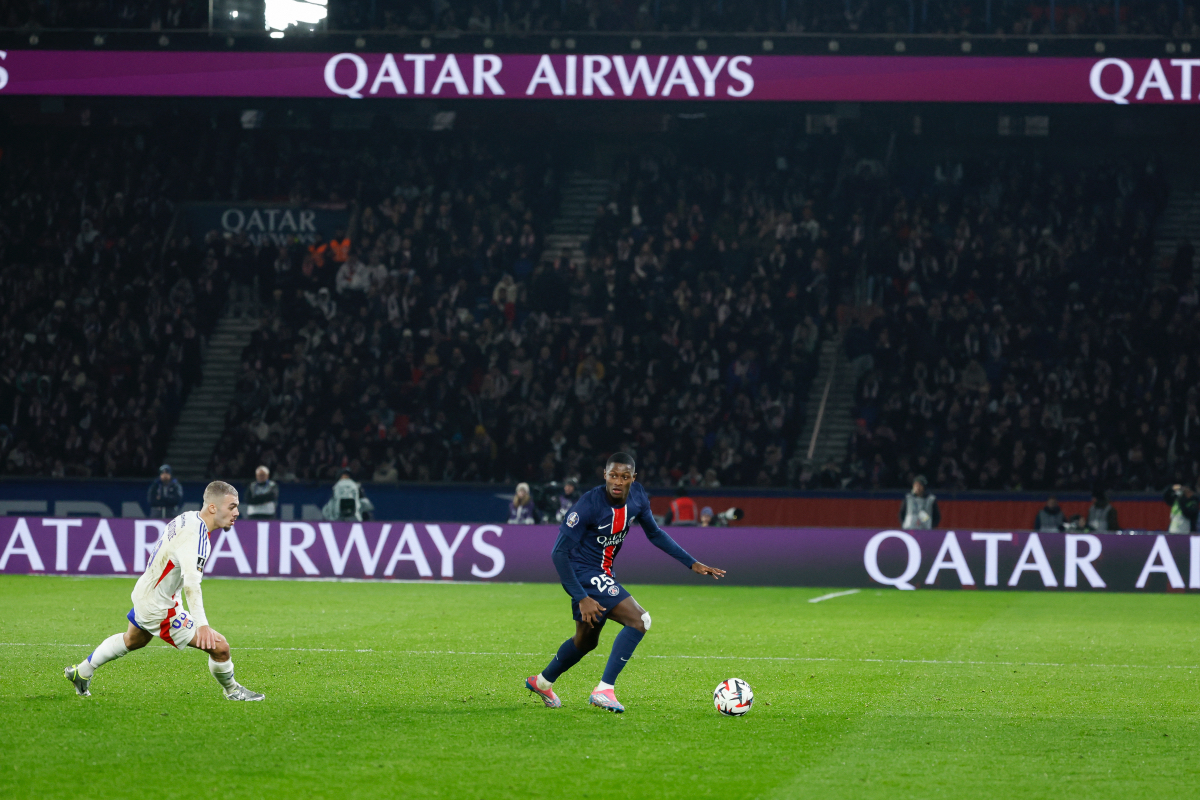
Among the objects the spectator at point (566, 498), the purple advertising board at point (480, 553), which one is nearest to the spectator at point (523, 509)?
the spectator at point (566, 498)

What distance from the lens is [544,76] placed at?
26703 millimetres

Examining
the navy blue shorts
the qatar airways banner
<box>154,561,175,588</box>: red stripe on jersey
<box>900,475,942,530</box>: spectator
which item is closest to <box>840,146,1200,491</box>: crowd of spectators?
<box>900,475,942,530</box>: spectator

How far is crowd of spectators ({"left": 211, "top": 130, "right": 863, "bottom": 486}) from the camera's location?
27.5 meters

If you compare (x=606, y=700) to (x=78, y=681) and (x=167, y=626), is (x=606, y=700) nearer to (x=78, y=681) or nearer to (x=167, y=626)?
(x=167, y=626)

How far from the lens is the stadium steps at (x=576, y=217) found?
1262 inches

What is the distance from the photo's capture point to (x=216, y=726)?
906 centimetres

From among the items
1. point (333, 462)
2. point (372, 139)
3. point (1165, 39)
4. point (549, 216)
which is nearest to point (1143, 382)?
point (1165, 39)

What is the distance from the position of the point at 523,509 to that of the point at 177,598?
13.6 m

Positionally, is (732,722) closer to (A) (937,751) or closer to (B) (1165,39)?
(A) (937,751)

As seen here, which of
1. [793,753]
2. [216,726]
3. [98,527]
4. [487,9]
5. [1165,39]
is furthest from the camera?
[487,9]

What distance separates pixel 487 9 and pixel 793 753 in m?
25.6

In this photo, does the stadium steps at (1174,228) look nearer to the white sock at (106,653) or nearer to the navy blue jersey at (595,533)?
the navy blue jersey at (595,533)

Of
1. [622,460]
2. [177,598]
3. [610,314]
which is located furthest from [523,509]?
[622,460]

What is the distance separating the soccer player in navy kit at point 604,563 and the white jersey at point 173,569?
227cm
